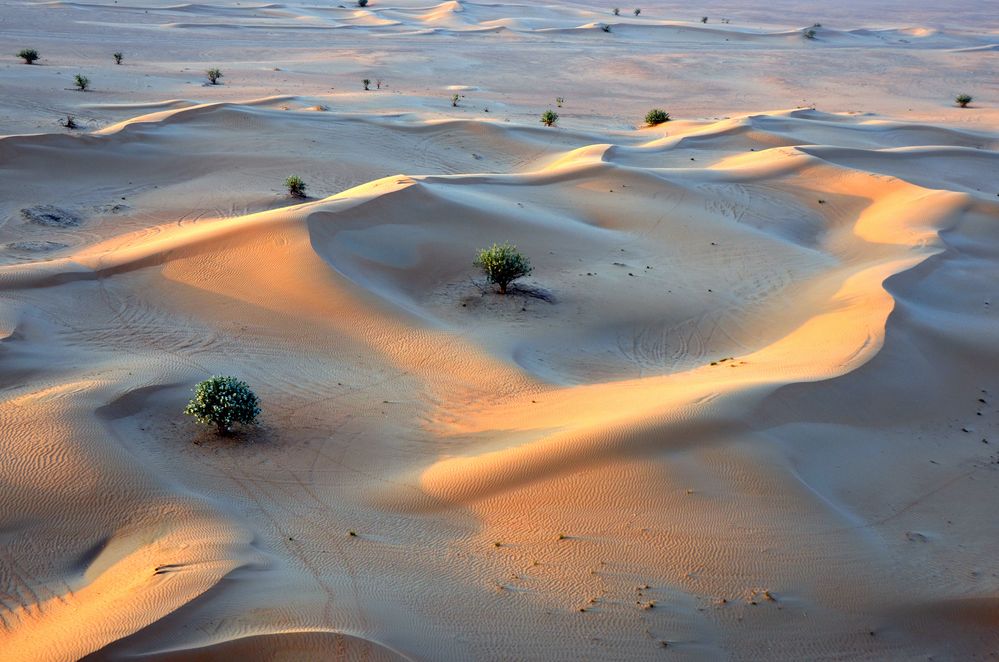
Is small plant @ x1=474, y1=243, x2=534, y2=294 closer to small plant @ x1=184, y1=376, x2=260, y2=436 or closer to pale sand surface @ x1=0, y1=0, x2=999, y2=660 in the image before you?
pale sand surface @ x1=0, y1=0, x2=999, y2=660

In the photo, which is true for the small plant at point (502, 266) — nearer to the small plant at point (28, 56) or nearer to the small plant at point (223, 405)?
the small plant at point (223, 405)

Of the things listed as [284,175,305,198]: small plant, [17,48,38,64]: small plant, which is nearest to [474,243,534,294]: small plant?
[284,175,305,198]: small plant

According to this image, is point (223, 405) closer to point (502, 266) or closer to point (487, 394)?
point (487, 394)

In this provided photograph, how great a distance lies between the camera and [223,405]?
22.2ft

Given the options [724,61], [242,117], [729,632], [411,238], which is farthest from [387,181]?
[724,61]

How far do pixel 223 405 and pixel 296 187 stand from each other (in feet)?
26.0

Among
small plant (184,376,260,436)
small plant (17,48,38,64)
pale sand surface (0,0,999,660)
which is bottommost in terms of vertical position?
pale sand surface (0,0,999,660)

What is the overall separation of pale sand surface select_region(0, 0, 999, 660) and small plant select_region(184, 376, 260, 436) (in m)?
0.19

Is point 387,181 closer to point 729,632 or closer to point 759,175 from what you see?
point 759,175

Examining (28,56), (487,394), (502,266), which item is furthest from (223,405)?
(28,56)

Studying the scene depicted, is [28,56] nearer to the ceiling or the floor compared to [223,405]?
nearer to the ceiling

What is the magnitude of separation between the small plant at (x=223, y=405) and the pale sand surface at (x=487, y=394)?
19 cm

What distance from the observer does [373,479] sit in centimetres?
651

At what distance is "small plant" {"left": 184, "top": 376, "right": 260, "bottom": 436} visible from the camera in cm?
680
